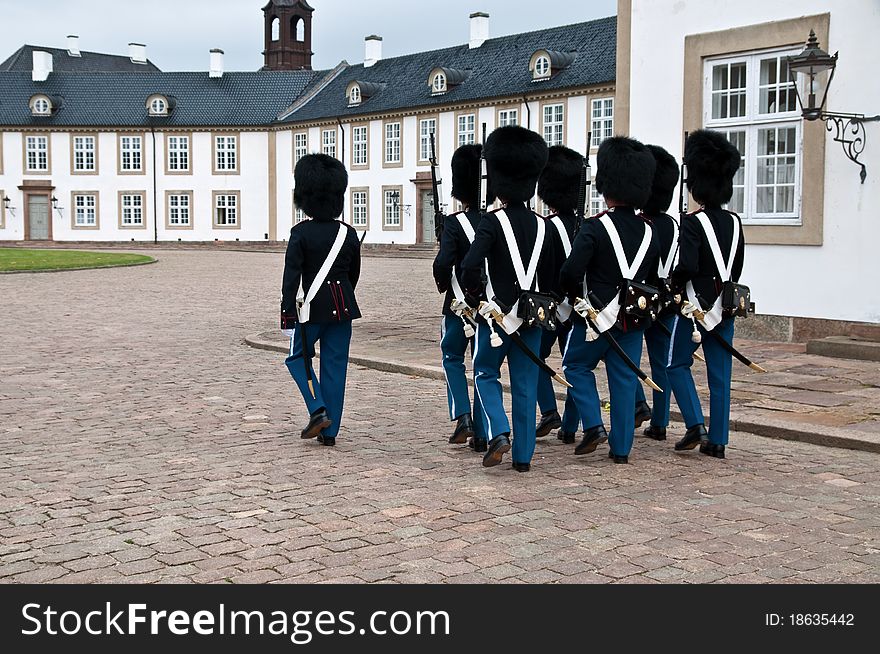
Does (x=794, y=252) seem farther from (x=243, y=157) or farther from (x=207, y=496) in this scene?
(x=243, y=157)

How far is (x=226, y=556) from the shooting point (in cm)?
510

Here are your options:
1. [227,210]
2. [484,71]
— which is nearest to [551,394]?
[484,71]

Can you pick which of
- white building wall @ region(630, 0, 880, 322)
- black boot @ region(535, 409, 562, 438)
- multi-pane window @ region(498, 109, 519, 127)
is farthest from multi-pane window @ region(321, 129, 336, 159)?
black boot @ region(535, 409, 562, 438)

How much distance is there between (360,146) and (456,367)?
49079 mm

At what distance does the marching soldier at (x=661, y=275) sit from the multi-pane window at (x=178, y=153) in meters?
55.9

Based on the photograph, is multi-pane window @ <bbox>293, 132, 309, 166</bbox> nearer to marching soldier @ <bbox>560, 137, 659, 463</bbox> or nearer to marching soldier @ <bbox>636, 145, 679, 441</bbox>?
marching soldier @ <bbox>636, 145, 679, 441</bbox>

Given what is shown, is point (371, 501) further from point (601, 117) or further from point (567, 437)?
point (601, 117)

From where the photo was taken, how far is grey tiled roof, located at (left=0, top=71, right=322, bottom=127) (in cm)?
6128

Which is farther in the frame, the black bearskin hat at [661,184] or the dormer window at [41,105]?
the dormer window at [41,105]

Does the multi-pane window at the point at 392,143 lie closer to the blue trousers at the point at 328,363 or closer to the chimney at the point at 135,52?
the chimney at the point at 135,52

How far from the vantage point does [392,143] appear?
53.9m

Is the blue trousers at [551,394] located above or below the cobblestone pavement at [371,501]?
above

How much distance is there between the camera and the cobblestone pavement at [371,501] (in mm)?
4992

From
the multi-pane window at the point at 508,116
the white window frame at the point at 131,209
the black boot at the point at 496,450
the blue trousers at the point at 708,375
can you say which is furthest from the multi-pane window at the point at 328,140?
the black boot at the point at 496,450
